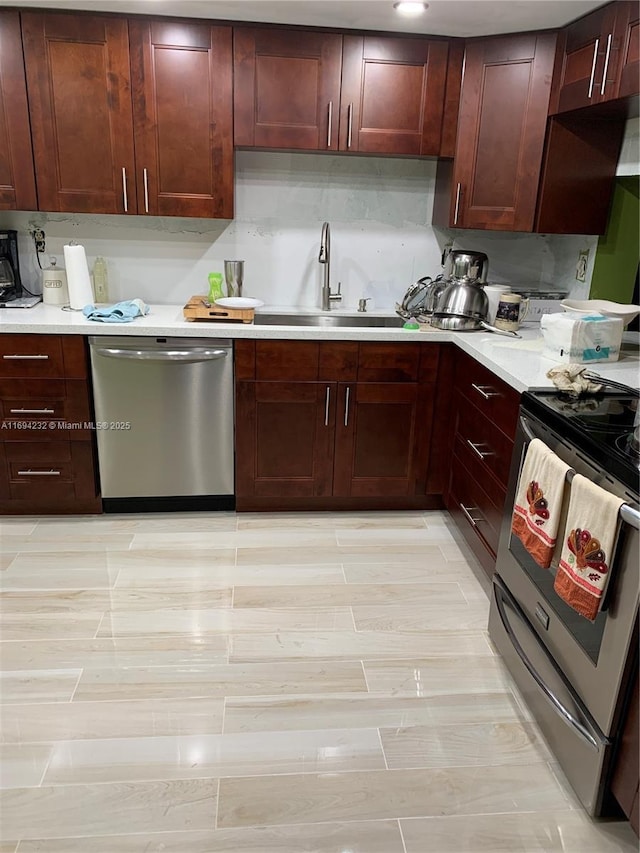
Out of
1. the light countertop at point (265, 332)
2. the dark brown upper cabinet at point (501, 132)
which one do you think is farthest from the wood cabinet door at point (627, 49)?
the light countertop at point (265, 332)

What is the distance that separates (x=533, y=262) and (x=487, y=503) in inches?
63.3

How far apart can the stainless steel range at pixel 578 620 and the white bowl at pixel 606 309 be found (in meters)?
0.58

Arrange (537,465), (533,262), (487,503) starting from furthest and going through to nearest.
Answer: (533,262)
(487,503)
(537,465)

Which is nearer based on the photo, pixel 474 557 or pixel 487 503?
pixel 487 503

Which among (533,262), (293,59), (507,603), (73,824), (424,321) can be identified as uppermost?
(293,59)

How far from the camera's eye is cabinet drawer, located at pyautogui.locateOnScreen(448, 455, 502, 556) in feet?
8.18

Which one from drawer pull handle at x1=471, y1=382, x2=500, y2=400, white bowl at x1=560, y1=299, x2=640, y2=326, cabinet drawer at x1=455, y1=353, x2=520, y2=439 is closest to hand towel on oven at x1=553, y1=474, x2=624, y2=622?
cabinet drawer at x1=455, y1=353, x2=520, y2=439

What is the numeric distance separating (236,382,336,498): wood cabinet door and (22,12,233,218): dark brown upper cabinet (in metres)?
0.89

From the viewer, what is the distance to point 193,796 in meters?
1.69

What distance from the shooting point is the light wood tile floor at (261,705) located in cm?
162

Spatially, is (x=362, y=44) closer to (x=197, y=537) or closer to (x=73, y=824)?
(x=197, y=537)

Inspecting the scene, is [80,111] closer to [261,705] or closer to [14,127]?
[14,127]

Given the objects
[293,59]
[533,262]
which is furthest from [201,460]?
[533,262]

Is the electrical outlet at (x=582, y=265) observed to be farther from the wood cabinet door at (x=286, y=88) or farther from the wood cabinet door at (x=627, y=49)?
the wood cabinet door at (x=286, y=88)
